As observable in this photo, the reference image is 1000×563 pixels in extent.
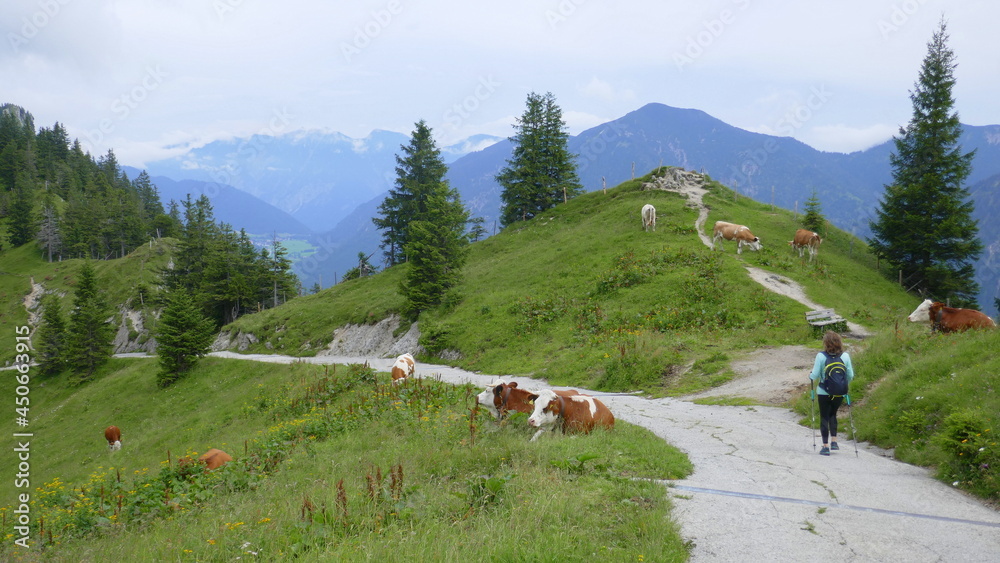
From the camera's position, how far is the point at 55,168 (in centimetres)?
13212

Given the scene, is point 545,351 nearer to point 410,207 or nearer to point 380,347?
point 380,347

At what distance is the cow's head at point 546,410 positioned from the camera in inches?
376

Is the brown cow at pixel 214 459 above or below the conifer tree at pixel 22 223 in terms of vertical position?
below

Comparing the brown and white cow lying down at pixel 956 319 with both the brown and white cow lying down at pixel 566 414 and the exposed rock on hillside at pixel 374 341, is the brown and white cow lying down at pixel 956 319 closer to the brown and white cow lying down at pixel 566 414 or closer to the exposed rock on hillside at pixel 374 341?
the brown and white cow lying down at pixel 566 414

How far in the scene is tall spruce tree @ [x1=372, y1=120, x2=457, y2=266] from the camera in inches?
2234

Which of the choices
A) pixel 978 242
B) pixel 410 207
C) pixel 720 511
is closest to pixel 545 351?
pixel 720 511

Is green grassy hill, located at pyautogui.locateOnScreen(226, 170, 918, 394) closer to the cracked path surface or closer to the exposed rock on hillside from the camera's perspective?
the exposed rock on hillside

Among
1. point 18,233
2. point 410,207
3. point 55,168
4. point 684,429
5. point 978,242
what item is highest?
point 55,168

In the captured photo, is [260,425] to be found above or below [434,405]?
below

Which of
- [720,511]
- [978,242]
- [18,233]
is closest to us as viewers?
[720,511]

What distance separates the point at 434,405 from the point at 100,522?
711 cm

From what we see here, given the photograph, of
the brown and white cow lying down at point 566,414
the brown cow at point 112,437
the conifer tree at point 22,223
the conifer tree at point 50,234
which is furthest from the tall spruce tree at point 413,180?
the conifer tree at point 22,223

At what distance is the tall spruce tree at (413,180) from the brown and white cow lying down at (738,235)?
107 ft

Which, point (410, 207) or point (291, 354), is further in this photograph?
point (410, 207)
